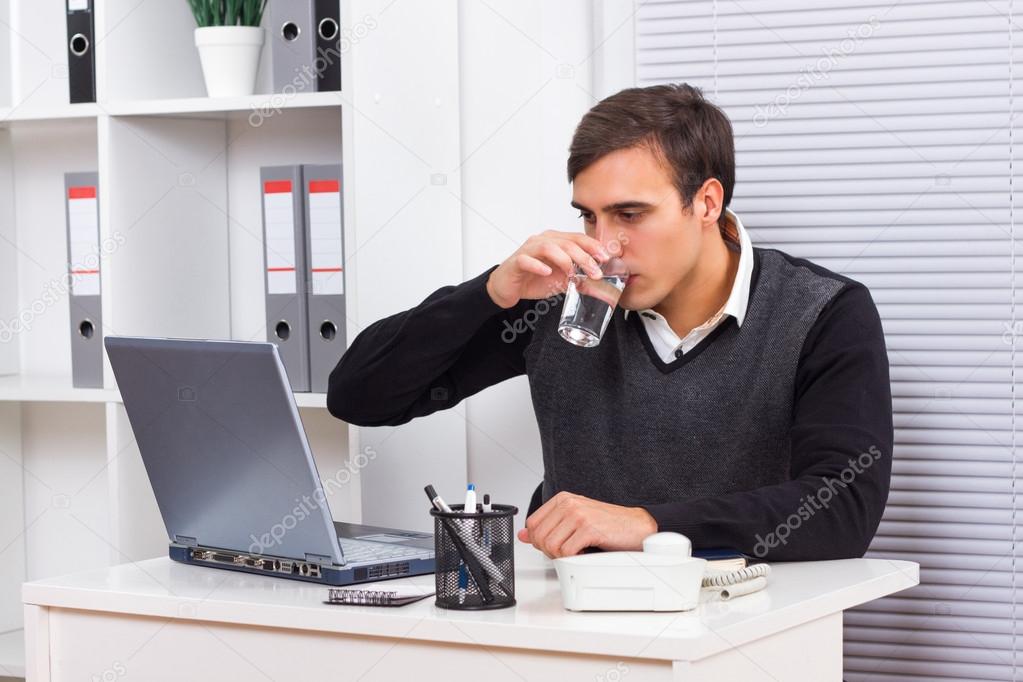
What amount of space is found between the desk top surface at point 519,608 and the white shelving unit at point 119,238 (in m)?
0.81

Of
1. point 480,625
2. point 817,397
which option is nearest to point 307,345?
point 817,397

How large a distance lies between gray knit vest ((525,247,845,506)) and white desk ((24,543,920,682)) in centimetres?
31

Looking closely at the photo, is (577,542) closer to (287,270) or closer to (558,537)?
(558,537)

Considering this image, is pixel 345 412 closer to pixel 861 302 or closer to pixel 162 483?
pixel 162 483

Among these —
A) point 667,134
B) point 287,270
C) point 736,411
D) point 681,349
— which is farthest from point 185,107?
point 736,411

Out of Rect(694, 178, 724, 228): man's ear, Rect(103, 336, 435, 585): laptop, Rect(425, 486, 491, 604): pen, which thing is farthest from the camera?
Rect(694, 178, 724, 228): man's ear

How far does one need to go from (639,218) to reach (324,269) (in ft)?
2.41

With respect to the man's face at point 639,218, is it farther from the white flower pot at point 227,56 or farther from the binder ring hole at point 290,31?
the white flower pot at point 227,56

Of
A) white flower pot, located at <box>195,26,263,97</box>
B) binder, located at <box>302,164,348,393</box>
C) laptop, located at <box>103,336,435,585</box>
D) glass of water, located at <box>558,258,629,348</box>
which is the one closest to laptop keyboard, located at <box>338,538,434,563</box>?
laptop, located at <box>103,336,435,585</box>

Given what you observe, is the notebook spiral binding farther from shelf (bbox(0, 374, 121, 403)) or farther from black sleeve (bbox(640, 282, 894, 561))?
shelf (bbox(0, 374, 121, 403))

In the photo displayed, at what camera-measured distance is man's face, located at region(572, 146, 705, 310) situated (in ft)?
6.14

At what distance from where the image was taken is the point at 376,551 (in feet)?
5.26

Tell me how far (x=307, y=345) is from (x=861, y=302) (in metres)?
1.04

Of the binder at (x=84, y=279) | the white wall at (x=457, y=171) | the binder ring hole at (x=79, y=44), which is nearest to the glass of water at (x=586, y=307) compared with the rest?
the white wall at (x=457, y=171)
